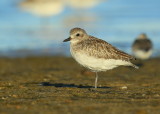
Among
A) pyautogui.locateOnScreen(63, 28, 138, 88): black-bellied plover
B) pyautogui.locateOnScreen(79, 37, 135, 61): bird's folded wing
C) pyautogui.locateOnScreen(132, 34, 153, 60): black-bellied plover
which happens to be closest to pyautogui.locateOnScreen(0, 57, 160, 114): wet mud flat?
pyautogui.locateOnScreen(132, 34, 153, 60): black-bellied plover

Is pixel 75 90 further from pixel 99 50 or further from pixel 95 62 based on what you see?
pixel 99 50

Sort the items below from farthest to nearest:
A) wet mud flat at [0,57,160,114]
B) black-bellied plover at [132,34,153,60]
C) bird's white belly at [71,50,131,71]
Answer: black-bellied plover at [132,34,153,60], bird's white belly at [71,50,131,71], wet mud flat at [0,57,160,114]

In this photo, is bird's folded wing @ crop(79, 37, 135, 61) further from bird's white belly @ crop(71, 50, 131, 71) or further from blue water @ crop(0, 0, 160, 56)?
blue water @ crop(0, 0, 160, 56)

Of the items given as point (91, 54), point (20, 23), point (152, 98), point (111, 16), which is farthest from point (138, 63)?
point (111, 16)

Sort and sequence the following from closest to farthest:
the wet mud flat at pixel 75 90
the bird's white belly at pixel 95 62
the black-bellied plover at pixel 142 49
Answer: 1. the wet mud flat at pixel 75 90
2. the bird's white belly at pixel 95 62
3. the black-bellied plover at pixel 142 49

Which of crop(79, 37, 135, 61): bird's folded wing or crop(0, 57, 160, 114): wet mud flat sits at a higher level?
crop(79, 37, 135, 61): bird's folded wing

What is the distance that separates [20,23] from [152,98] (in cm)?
2101

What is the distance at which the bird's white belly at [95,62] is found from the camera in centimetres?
903

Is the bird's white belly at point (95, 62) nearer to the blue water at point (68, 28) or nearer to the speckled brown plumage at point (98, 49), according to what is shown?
the speckled brown plumage at point (98, 49)

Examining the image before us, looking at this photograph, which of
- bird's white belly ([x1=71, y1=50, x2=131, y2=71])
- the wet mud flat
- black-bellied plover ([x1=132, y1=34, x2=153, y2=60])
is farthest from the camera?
black-bellied plover ([x1=132, y1=34, x2=153, y2=60])

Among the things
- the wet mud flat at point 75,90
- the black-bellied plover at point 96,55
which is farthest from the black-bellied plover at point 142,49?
the black-bellied plover at point 96,55

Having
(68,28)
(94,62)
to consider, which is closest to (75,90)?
(94,62)

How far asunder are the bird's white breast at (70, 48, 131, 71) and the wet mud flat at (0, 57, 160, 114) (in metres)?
0.42

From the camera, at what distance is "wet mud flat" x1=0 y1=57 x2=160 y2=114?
695 cm
